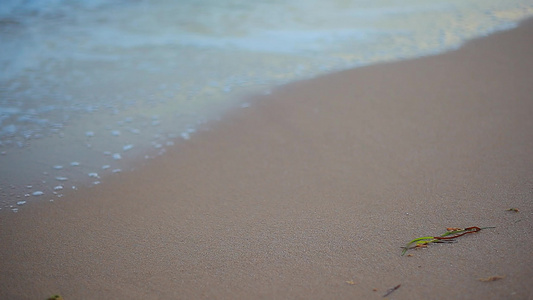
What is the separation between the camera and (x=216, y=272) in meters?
1.70

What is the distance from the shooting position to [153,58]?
14.0 ft

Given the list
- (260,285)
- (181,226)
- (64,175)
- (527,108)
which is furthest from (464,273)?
(64,175)

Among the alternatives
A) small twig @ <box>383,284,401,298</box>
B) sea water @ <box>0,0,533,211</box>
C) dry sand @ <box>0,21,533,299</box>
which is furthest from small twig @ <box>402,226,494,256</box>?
sea water @ <box>0,0,533,211</box>

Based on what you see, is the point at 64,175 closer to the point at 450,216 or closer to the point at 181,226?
the point at 181,226

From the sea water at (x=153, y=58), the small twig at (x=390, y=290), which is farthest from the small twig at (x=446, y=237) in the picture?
the sea water at (x=153, y=58)

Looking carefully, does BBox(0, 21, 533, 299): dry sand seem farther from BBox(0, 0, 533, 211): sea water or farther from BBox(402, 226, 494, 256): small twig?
BBox(0, 0, 533, 211): sea water

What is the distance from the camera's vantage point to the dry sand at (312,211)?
161cm

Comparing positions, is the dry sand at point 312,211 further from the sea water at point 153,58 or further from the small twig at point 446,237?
the sea water at point 153,58

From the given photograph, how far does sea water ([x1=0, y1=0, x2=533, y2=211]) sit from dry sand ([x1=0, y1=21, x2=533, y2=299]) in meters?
0.32

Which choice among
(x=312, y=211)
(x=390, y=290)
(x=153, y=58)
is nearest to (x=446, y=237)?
(x=390, y=290)

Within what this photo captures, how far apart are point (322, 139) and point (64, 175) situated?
5.03 feet

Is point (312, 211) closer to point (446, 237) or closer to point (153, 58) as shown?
point (446, 237)

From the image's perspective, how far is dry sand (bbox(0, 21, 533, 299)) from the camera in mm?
1613

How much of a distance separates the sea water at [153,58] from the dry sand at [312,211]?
32 centimetres
